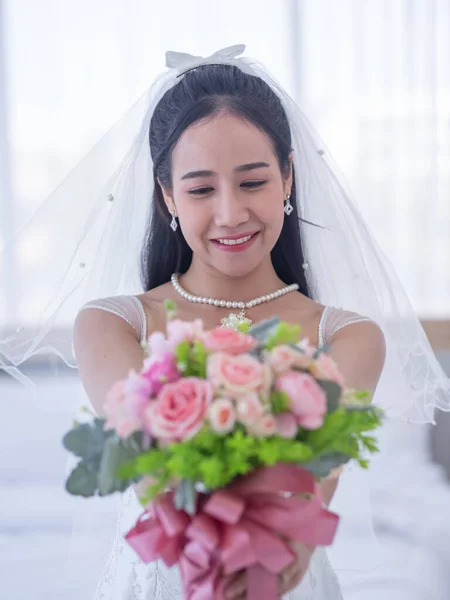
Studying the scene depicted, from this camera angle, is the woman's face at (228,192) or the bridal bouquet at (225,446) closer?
the bridal bouquet at (225,446)

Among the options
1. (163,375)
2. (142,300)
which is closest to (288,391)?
(163,375)

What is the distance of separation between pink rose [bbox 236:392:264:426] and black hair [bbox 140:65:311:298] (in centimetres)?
85

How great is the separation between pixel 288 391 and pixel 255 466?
125mm

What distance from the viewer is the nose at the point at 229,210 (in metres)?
1.60

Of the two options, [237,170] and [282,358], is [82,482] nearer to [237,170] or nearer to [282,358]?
[282,358]

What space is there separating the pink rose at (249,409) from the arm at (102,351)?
0.58 metres

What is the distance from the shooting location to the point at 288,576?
3.86ft

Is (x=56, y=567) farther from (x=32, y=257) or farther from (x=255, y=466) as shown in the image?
(x=255, y=466)

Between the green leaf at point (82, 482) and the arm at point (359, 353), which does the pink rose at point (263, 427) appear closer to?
the green leaf at point (82, 482)

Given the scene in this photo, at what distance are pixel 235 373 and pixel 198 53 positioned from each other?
2.54m

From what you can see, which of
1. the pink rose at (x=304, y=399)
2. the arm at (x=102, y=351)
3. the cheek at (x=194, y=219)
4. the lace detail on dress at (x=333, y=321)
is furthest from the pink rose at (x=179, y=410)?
the lace detail on dress at (x=333, y=321)

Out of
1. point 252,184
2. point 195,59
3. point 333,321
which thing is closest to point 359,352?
point 333,321

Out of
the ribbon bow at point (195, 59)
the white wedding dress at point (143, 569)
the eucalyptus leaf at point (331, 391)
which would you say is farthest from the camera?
the ribbon bow at point (195, 59)

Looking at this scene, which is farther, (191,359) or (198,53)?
(198,53)
